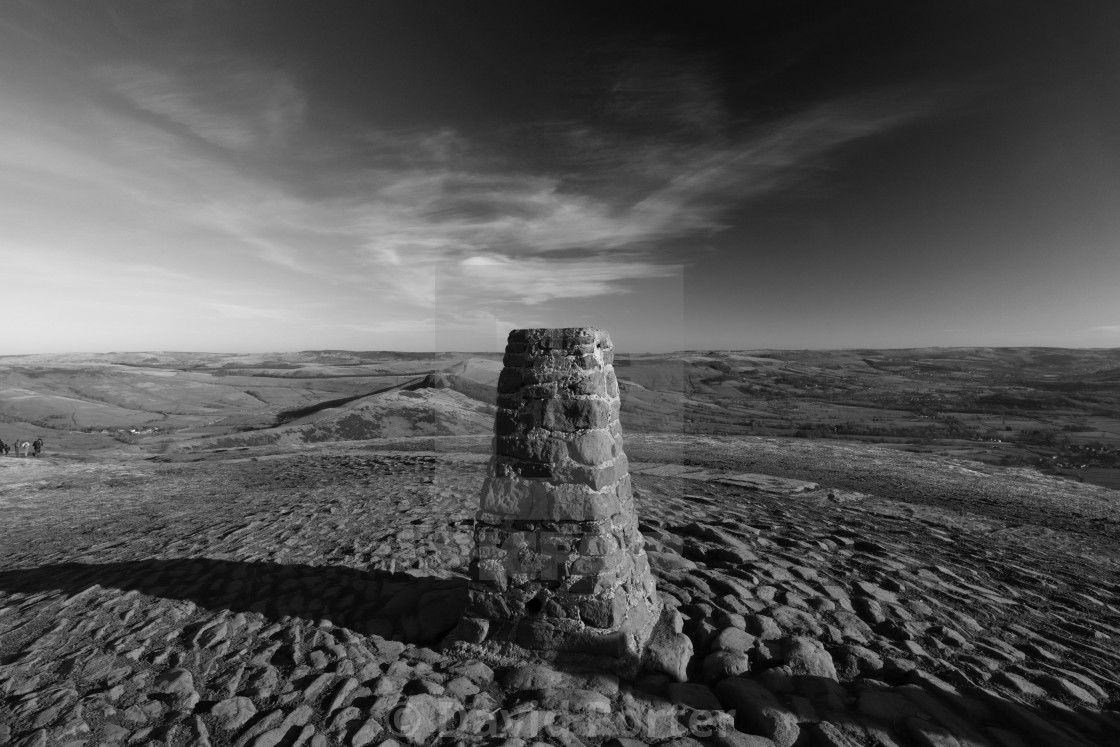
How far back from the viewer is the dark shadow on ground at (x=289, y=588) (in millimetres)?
4375

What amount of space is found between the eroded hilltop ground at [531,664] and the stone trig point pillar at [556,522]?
329mm

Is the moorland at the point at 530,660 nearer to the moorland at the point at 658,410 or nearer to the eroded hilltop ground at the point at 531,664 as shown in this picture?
the eroded hilltop ground at the point at 531,664

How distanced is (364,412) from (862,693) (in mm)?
23292

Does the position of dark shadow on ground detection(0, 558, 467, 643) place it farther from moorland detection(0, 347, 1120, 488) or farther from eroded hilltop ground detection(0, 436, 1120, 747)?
moorland detection(0, 347, 1120, 488)

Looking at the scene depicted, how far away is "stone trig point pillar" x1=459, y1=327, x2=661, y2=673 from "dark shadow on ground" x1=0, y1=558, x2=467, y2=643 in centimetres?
75

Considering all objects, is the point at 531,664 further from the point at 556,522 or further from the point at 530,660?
the point at 556,522

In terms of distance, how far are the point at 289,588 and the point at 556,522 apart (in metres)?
3.36

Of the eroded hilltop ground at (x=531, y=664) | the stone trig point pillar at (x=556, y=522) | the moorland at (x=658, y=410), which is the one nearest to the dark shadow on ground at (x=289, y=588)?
the eroded hilltop ground at (x=531, y=664)

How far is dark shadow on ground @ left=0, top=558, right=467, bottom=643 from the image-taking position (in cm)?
438

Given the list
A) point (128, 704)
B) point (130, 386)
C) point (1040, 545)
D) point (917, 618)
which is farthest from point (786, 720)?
point (130, 386)

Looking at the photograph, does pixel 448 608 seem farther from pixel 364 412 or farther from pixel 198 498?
pixel 364 412

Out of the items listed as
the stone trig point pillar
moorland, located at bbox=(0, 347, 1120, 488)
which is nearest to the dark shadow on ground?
the stone trig point pillar

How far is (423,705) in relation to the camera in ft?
10.5

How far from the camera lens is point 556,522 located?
3.70 metres
